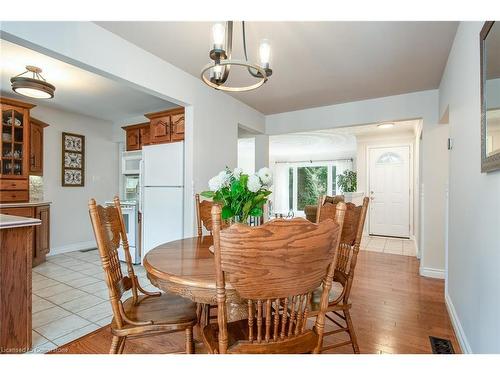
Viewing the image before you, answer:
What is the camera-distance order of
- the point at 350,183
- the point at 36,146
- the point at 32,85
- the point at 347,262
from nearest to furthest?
the point at 347,262 → the point at 32,85 → the point at 36,146 → the point at 350,183

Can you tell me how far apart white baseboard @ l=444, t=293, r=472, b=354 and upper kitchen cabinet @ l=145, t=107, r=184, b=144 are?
3.19 meters

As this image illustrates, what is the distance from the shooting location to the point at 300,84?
10.8ft

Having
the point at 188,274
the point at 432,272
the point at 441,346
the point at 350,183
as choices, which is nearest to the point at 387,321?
the point at 441,346

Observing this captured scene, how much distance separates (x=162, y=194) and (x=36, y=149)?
7.64ft

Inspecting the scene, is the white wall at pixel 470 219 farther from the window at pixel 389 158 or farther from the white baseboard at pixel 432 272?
the window at pixel 389 158

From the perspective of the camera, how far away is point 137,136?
4316mm

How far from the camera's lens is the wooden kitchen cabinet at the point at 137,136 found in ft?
13.8

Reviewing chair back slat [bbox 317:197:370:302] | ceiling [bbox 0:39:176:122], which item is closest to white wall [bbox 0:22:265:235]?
ceiling [bbox 0:39:176:122]

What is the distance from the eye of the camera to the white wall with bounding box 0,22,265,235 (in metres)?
1.83

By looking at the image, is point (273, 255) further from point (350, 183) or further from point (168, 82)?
point (350, 183)

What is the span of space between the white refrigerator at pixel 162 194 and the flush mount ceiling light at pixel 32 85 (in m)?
1.23
